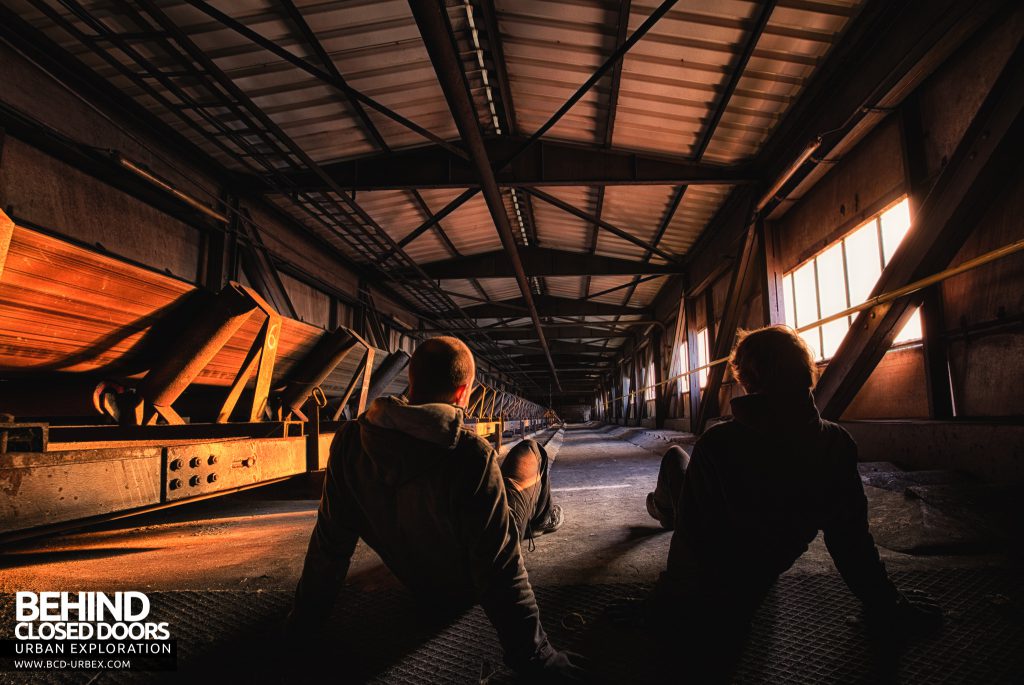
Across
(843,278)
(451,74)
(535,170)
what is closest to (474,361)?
(451,74)

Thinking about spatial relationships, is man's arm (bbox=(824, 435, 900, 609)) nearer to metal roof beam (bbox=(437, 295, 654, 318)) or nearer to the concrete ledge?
the concrete ledge

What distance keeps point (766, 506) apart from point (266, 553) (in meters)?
2.45

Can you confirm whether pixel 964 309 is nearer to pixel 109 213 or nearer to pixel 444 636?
pixel 444 636

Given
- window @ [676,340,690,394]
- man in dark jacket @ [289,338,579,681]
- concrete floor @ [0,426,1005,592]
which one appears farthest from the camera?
window @ [676,340,690,394]

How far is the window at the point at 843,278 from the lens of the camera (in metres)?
4.47

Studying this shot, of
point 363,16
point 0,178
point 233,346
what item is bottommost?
point 233,346

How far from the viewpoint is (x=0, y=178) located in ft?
13.0

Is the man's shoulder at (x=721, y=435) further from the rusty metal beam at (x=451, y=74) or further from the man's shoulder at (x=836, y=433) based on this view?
the rusty metal beam at (x=451, y=74)

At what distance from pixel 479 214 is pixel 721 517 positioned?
8.49m

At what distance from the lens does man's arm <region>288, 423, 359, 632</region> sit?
1508mm

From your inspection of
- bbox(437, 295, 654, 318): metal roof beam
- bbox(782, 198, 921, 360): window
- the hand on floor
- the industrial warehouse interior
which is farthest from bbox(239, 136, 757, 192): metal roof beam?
bbox(437, 295, 654, 318): metal roof beam

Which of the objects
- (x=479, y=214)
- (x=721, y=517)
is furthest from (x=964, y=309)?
(x=479, y=214)

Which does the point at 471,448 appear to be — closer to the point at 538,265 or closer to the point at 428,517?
the point at 428,517

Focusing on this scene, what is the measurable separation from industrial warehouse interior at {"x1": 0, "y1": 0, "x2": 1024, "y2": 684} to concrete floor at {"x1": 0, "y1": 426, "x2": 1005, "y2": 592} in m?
0.03
